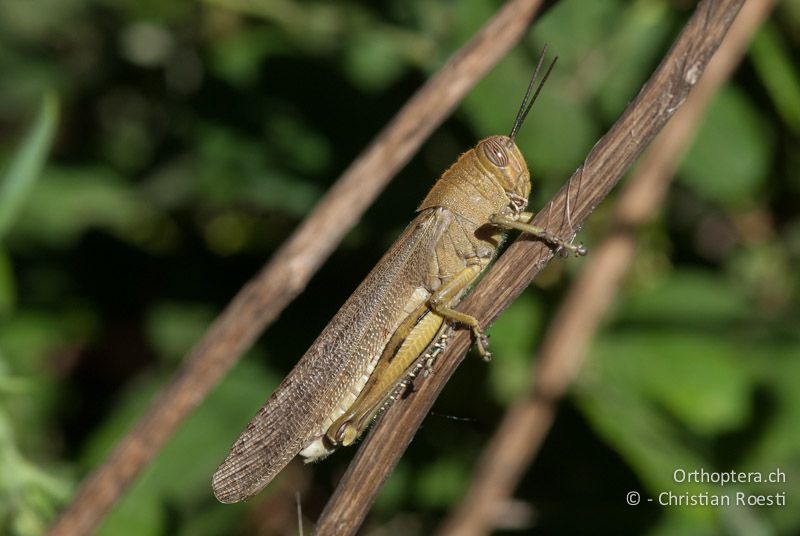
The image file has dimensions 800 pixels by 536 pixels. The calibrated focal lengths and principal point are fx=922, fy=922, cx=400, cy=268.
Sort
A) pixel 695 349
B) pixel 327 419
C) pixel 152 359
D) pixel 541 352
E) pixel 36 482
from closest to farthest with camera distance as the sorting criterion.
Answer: pixel 36 482, pixel 327 419, pixel 541 352, pixel 695 349, pixel 152 359

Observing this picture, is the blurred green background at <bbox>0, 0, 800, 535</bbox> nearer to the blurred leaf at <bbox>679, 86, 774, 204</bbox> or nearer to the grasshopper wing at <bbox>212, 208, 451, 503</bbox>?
the blurred leaf at <bbox>679, 86, 774, 204</bbox>

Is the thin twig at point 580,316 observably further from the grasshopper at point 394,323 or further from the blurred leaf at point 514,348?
the grasshopper at point 394,323

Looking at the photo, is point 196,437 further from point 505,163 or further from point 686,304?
point 686,304

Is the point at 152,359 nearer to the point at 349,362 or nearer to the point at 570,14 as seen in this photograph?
the point at 349,362

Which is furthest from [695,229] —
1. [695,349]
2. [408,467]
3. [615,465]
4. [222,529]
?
[222,529]

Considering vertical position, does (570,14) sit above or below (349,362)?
above

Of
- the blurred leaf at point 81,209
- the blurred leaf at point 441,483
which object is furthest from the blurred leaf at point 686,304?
the blurred leaf at point 81,209
